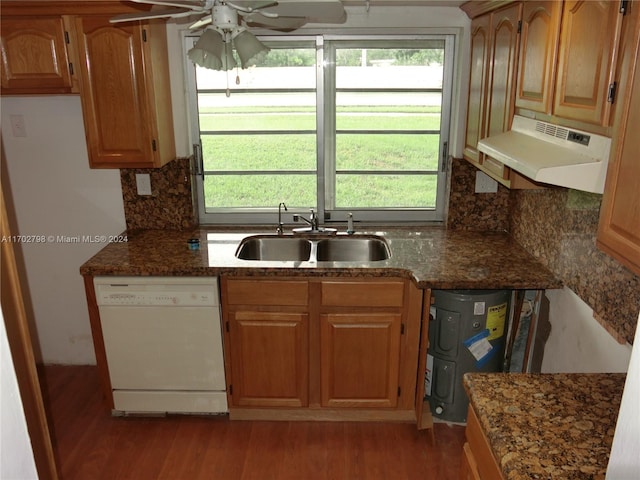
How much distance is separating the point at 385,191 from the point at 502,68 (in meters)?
1.16

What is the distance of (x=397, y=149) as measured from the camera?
318cm

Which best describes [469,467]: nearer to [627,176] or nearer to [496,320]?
[627,176]

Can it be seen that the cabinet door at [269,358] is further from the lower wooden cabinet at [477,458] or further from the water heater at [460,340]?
the lower wooden cabinet at [477,458]

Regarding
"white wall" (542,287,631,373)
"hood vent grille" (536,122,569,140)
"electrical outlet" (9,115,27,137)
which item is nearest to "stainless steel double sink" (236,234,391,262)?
"white wall" (542,287,631,373)

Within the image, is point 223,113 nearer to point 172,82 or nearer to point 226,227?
point 172,82

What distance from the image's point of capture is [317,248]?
3.06 metres

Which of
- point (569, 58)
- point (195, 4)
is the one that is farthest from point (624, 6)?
point (195, 4)

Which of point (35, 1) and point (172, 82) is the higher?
point (35, 1)

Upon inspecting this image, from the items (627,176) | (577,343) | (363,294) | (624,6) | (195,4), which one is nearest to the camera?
(627,176)

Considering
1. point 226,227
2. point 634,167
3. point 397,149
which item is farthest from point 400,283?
point 634,167

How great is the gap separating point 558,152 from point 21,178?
295 cm

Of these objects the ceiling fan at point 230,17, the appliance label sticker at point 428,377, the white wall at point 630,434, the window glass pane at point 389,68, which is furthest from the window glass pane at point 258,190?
the white wall at point 630,434

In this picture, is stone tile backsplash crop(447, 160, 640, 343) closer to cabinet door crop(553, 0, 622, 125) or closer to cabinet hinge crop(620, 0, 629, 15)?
cabinet door crop(553, 0, 622, 125)

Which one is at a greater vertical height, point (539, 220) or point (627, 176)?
point (627, 176)
